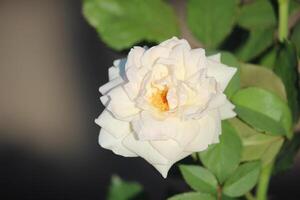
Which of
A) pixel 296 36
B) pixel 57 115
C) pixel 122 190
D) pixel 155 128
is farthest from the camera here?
pixel 57 115

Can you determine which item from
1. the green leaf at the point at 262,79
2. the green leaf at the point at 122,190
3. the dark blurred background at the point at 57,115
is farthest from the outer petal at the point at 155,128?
the dark blurred background at the point at 57,115

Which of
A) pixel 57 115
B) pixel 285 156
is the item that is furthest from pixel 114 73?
pixel 57 115

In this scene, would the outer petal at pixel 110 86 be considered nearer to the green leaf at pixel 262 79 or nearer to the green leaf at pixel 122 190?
the green leaf at pixel 262 79

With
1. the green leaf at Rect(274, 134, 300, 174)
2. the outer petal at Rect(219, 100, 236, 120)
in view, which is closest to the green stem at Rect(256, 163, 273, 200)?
the green leaf at Rect(274, 134, 300, 174)

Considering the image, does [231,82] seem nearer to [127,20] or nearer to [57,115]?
[127,20]

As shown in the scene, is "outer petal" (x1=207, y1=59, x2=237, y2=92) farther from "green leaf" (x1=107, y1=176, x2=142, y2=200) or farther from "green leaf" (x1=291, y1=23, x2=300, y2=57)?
"green leaf" (x1=107, y1=176, x2=142, y2=200)

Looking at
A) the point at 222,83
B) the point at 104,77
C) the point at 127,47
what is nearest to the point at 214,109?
the point at 222,83
